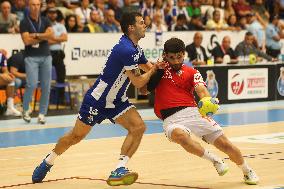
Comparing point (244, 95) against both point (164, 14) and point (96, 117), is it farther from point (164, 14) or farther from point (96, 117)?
point (96, 117)

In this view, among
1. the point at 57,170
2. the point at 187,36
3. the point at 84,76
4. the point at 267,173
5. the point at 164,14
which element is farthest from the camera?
the point at 164,14

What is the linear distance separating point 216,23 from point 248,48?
5.74ft

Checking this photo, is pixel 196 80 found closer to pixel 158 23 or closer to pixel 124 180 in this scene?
pixel 124 180

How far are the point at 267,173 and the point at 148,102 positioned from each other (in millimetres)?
13056

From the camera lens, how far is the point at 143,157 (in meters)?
13.3

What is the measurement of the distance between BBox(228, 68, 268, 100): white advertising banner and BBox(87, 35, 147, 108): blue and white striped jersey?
13.9 metres

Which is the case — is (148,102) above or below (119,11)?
below

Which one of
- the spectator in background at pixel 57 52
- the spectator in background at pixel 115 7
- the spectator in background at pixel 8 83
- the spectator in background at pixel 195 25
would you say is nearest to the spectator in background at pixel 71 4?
the spectator in background at pixel 115 7

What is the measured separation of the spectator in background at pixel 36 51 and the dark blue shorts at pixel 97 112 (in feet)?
26.9

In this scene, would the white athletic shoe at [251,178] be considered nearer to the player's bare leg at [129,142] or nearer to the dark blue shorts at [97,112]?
the player's bare leg at [129,142]

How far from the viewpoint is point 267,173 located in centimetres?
1110

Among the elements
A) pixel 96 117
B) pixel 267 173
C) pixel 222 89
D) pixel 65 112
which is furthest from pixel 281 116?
pixel 96 117

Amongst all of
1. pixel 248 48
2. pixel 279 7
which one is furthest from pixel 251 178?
pixel 279 7

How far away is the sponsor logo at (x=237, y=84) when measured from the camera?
24.2m
